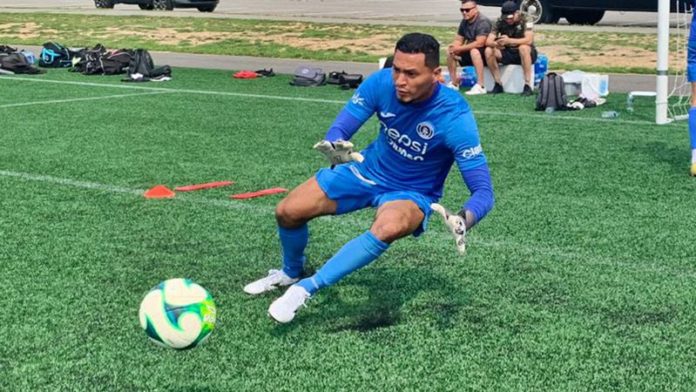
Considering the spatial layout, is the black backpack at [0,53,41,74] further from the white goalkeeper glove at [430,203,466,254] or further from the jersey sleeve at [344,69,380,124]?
the white goalkeeper glove at [430,203,466,254]

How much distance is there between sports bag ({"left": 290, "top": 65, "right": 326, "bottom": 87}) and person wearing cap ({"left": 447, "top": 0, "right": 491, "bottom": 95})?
2.38 meters

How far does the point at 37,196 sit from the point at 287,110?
6206mm

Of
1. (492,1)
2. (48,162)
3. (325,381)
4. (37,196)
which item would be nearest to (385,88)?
(325,381)

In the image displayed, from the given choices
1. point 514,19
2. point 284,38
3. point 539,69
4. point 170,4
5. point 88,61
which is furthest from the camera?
point 170,4

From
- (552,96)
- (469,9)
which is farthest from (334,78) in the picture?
(552,96)

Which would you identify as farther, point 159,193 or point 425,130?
point 159,193

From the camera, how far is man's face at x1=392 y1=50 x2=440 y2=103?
5129mm

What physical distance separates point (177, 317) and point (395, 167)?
1598 mm

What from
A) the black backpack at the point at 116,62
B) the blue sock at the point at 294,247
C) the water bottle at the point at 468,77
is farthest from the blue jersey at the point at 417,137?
the black backpack at the point at 116,62

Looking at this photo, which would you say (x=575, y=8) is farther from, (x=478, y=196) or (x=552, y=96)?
(x=478, y=196)

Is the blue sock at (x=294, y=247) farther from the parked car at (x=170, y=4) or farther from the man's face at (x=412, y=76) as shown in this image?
the parked car at (x=170, y=4)

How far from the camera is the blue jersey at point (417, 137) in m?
5.23

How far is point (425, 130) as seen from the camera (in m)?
5.30

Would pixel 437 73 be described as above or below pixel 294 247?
above
